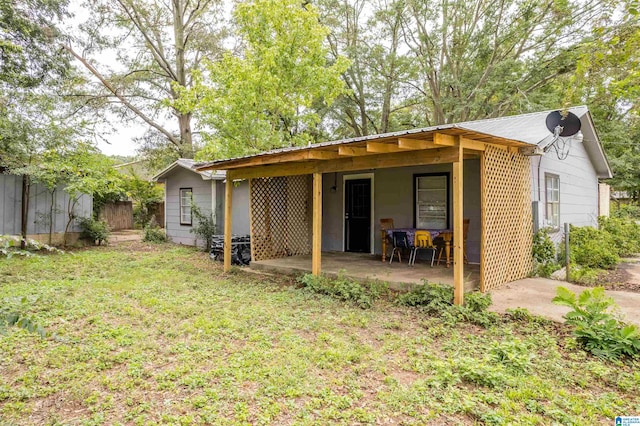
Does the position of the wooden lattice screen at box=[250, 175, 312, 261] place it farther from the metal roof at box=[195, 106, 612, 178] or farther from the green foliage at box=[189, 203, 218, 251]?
the green foliage at box=[189, 203, 218, 251]

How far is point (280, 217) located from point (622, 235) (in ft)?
32.5

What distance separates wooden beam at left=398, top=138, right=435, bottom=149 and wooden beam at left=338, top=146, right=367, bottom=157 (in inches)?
29.0

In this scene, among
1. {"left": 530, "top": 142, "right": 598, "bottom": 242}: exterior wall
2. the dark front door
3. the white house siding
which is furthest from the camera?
the white house siding

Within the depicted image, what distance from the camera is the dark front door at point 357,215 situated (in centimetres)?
891

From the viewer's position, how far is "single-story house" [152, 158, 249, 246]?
35.3ft

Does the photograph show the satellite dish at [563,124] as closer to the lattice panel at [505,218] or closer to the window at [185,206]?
the lattice panel at [505,218]

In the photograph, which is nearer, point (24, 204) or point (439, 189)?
point (439, 189)

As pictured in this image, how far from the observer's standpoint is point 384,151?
5.05 meters

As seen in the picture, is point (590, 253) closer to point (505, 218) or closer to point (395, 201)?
point (505, 218)

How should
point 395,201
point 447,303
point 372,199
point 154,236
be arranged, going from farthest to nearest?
point 154,236 → point 372,199 → point 395,201 → point 447,303

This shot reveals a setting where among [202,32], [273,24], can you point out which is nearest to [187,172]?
[273,24]

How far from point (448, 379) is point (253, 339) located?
76.1 inches

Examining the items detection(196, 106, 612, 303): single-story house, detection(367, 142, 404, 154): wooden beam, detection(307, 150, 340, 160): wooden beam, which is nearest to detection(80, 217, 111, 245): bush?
detection(196, 106, 612, 303): single-story house

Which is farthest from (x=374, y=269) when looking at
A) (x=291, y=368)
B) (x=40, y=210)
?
(x=40, y=210)
